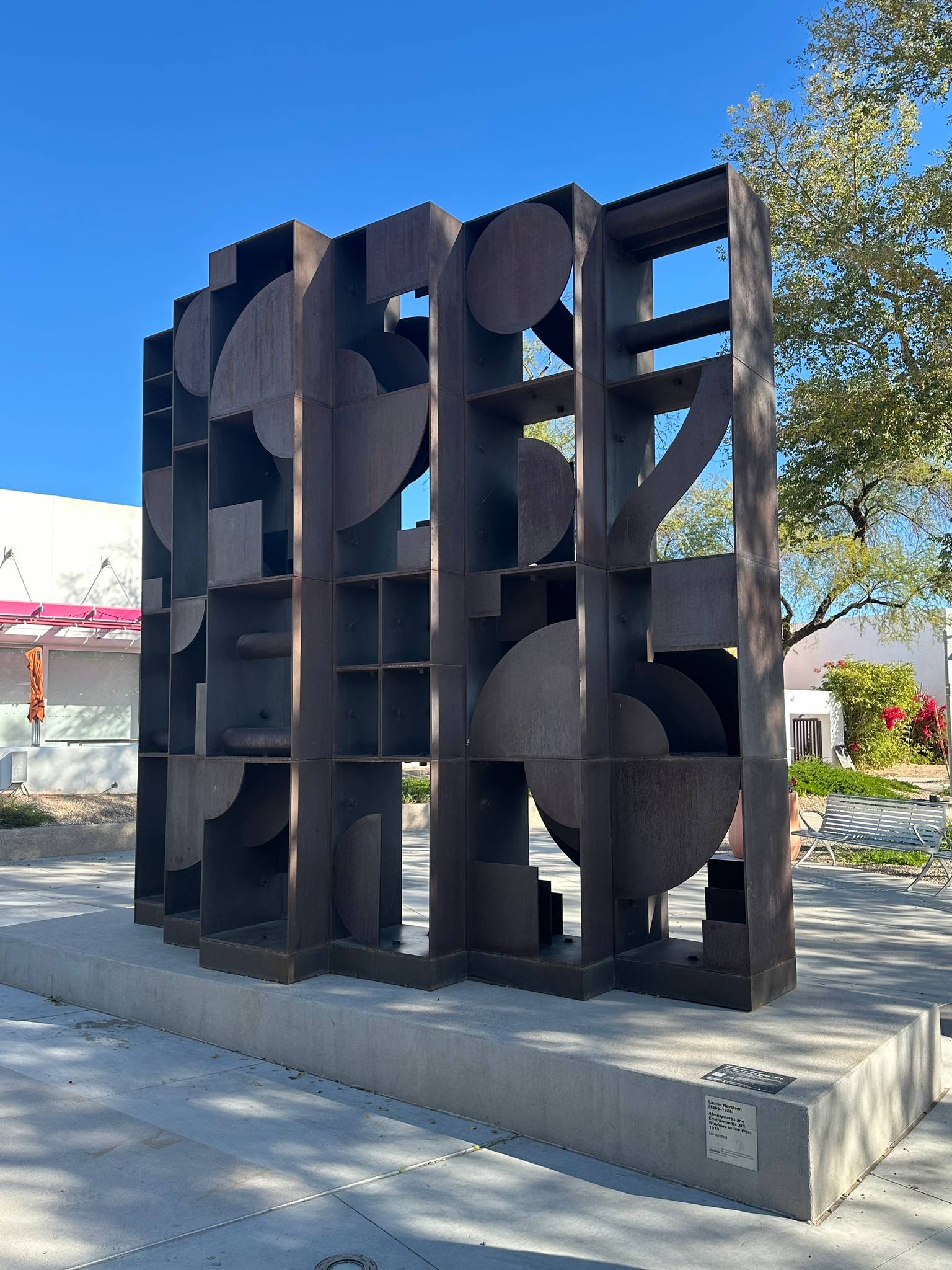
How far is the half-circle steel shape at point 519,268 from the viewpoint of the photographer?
6.33m

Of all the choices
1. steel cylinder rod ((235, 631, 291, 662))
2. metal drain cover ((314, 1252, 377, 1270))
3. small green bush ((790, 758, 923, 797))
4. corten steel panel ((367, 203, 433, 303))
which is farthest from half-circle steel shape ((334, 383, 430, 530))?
small green bush ((790, 758, 923, 797))

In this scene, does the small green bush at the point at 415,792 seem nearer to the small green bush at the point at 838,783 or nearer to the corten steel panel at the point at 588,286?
the small green bush at the point at 838,783

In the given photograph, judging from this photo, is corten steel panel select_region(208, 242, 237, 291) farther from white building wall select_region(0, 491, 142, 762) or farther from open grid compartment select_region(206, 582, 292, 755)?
white building wall select_region(0, 491, 142, 762)

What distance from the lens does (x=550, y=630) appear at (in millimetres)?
6215

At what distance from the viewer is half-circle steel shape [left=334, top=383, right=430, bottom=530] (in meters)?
6.55

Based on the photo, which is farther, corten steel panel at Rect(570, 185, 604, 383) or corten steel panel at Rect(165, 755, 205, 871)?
corten steel panel at Rect(165, 755, 205, 871)

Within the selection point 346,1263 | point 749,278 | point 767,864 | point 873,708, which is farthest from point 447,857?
point 873,708

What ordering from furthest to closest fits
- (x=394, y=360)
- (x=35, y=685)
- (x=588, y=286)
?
(x=35, y=685), (x=394, y=360), (x=588, y=286)

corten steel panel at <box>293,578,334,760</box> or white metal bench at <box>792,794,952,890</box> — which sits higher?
corten steel panel at <box>293,578,334,760</box>

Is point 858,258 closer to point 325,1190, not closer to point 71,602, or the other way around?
point 325,1190

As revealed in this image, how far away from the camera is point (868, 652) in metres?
37.0

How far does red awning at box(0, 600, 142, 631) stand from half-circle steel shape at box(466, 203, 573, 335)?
18.3 metres

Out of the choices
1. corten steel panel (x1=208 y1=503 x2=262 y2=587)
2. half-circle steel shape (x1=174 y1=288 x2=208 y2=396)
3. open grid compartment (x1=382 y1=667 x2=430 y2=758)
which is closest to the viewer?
open grid compartment (x1=382 y1=667 x2=430 y2=758)

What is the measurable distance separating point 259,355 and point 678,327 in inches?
106
